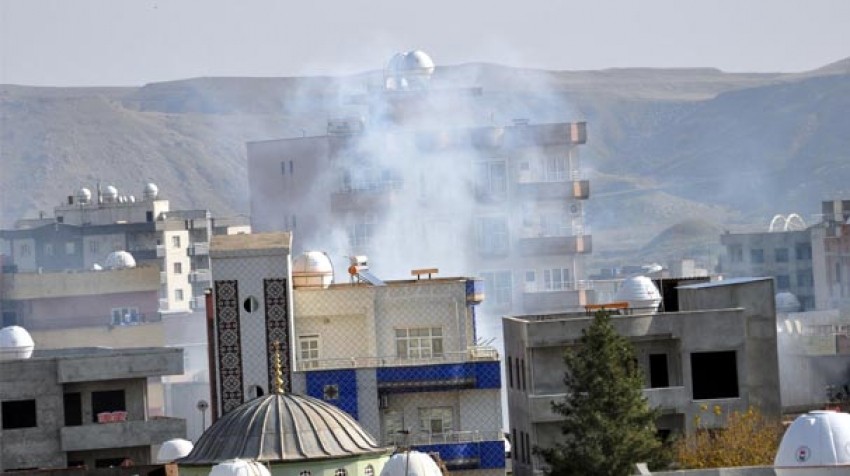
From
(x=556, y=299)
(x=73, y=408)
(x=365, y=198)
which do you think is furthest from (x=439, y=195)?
(x=73, y=408)

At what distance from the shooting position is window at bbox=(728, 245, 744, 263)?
484 feet

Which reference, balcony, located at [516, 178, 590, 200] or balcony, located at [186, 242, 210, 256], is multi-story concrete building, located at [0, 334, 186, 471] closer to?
balcony, located at [516, 178, 590, 200]

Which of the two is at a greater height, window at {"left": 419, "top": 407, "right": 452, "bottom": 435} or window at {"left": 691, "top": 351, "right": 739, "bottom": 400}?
window at {"left": 691, "top": 351, "right": 739, "bottom": 400}

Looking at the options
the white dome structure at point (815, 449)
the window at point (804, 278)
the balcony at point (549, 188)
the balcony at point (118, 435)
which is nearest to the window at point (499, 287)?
the balcony at point (549, 188)

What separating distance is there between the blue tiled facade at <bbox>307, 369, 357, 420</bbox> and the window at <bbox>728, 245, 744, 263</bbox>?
8743cm

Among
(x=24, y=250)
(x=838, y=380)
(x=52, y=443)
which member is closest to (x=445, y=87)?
(x=24, y=250)

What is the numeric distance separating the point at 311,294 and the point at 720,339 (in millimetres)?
8190

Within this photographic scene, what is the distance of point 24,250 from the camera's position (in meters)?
151

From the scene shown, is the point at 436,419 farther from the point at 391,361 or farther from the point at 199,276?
the point at 199,276

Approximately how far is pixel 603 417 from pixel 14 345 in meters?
19.3

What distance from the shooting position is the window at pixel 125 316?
107 metres

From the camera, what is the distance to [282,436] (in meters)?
52.5

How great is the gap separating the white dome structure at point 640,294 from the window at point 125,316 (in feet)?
130

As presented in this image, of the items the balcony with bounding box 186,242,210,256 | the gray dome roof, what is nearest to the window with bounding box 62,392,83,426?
the gray dome roof
